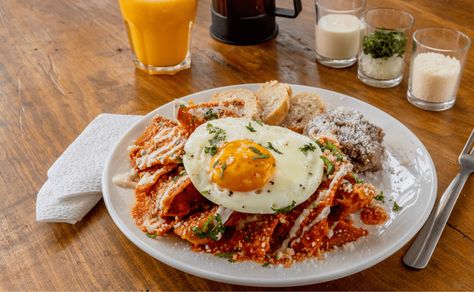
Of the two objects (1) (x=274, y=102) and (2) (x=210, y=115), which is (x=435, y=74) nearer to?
(1) (x=274, y=102)

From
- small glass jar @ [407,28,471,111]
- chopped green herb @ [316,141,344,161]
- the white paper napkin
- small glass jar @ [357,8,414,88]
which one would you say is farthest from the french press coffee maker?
chopped green herb @ [316,141,344,161]

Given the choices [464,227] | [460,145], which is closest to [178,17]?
[460,145]

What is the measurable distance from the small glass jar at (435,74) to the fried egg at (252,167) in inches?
36.7

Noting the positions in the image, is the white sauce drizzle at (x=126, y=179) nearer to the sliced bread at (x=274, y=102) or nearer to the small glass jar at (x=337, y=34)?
the sliced bread at (x=274, y=102)

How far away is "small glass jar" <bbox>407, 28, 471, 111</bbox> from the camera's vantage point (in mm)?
2459

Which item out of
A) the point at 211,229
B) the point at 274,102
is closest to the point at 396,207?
the point at 211,229

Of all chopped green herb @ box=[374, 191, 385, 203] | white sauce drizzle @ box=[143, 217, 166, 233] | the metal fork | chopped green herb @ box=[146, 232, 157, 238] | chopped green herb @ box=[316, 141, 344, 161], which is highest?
chopped green herb @ box=[316, 141, 344, 161]

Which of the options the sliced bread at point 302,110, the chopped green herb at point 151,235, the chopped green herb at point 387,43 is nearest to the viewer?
the chopped green herb at point 151,235

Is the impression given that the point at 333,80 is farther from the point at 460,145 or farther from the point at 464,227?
the point at 464,227

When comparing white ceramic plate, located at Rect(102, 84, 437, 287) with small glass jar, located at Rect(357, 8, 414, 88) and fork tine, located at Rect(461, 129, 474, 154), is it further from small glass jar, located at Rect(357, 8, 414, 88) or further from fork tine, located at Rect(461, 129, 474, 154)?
small glass jar, located at Rect(357, 8, 414, 88)

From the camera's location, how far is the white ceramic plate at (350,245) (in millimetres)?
1564

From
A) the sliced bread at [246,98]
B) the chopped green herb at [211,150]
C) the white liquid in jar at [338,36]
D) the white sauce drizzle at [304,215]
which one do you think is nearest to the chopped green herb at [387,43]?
the white liquid in jar at [338,36]

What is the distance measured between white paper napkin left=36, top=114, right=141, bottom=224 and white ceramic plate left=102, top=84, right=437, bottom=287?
0.13 meters

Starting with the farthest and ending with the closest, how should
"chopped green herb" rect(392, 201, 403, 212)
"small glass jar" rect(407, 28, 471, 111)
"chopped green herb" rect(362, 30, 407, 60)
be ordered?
"chopped green herb" rect(362, 30, 407, 60), "small glass jar" rect(407, 28, 471, 111), "chopped green herb" rect(392, 201, 403, 212)
